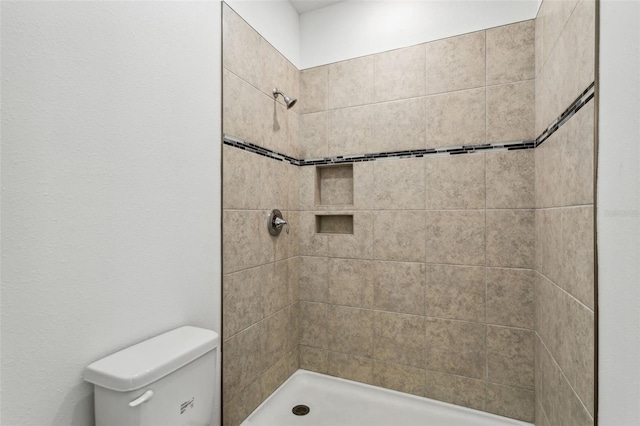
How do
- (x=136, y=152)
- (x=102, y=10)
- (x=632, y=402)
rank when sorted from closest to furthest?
1. (x=632, y=402)
2. (x=102, y=10)
3. (x=136, y=152)

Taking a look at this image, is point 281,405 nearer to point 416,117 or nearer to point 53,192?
point 53,192

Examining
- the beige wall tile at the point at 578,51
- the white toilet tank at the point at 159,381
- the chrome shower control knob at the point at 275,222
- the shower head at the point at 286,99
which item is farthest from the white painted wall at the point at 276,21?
the white toilet tank at the point at 159,381

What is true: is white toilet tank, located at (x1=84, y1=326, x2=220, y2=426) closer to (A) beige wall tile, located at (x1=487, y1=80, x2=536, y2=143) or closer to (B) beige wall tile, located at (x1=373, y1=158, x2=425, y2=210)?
(B) beige wall tile, located at (x1=373, y1=158, x2=425, y2=210)

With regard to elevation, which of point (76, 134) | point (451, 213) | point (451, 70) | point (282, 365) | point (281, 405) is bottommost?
point (281, 405)

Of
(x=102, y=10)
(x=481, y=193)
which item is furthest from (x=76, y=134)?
(x=481, y=193)

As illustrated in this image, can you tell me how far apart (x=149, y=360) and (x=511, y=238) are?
1681 millimetres

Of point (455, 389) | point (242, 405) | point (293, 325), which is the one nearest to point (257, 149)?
point (293, 325)

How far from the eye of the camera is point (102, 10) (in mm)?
965

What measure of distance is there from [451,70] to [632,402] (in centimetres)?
161

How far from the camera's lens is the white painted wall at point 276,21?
1.66 metres

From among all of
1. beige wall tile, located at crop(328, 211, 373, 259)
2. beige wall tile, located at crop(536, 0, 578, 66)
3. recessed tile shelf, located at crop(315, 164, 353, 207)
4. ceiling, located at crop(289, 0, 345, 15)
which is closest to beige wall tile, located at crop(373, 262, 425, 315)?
beige wall tile, located at crop(328, 211, 373, 259)

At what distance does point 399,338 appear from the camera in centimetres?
189

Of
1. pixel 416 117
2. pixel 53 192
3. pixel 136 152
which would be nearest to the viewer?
pixel 53 192

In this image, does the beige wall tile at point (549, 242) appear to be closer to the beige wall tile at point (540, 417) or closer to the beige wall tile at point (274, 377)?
the beige wall tile at point (540, 417)
